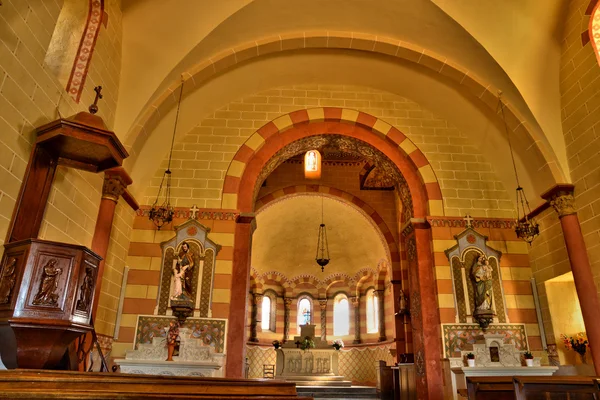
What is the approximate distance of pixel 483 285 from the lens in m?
7.86

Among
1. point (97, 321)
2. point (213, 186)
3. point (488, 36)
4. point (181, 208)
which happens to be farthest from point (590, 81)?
point (97, 321)

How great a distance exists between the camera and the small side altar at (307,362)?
44.3ft

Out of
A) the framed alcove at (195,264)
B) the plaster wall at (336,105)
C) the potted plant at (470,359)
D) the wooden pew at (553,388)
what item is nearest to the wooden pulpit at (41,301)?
the framed alcove at (195,264)

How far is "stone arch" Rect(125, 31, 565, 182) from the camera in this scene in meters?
7.86

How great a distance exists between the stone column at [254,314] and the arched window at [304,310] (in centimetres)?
177

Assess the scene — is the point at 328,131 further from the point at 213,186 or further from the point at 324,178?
the point at 324,178

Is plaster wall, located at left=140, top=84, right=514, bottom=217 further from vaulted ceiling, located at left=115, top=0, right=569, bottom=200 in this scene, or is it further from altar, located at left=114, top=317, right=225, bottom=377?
altar, located at left=114, top=317, right=225, bottom=377

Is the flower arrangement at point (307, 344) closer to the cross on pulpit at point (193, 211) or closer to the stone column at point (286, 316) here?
the stone column at point (286, 316)

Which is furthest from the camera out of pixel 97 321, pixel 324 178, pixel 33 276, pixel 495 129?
pixel 324 178

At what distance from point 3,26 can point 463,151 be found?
805cm

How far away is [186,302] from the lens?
7.31m

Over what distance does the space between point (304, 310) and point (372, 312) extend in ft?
9.25

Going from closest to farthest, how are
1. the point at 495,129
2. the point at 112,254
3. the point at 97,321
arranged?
the point at 97,321, the point at 112,254, the point at 495,129

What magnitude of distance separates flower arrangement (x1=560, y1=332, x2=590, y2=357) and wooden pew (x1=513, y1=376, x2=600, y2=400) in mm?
3287
